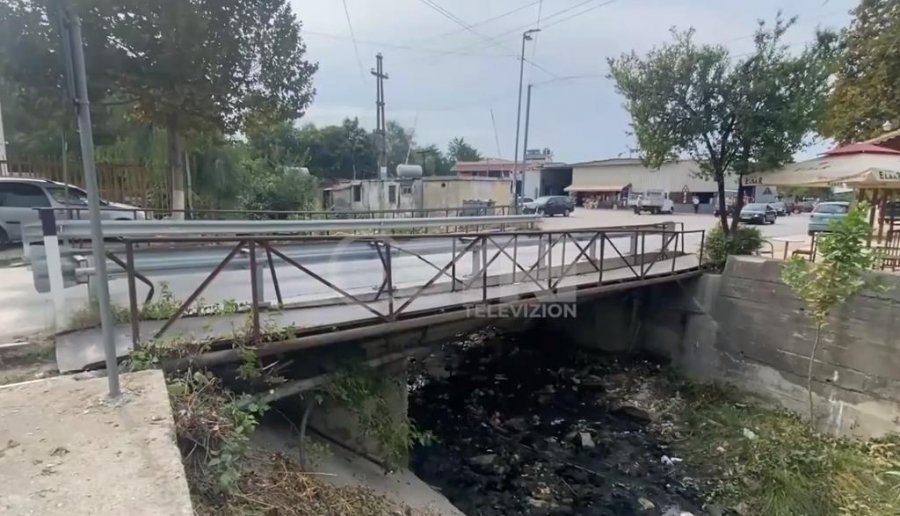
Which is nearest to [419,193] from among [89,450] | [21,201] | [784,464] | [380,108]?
[380,108]

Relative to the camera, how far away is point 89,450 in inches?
99.8

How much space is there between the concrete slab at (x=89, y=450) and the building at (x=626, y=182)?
1531 inches

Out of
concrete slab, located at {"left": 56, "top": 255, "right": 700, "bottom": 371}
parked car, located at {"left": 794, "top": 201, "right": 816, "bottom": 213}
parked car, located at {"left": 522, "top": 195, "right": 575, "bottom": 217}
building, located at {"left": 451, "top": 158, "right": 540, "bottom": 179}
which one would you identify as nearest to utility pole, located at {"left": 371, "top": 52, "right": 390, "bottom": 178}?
parked car, located at {"left": 522, "top": 195, "right": 575, "bottom": 217}

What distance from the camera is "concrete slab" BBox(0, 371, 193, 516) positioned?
7.00 ft

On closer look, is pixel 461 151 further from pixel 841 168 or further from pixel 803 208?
pixel 841 168

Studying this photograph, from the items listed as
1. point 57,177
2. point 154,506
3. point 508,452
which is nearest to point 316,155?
point 57,177

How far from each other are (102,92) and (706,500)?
12.9 m

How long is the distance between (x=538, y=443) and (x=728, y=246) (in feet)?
18.5

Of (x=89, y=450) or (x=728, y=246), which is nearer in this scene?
(x=89, y=450)

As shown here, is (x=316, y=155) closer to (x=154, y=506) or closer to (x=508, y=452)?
(x=508, y=452)

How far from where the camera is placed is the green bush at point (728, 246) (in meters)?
9.65

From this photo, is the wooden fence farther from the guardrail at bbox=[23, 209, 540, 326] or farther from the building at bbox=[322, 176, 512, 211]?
the building at bbox=[322, 176, 512, 211]

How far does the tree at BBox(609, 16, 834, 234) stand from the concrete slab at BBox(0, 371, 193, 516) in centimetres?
1036

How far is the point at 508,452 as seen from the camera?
7.03m
